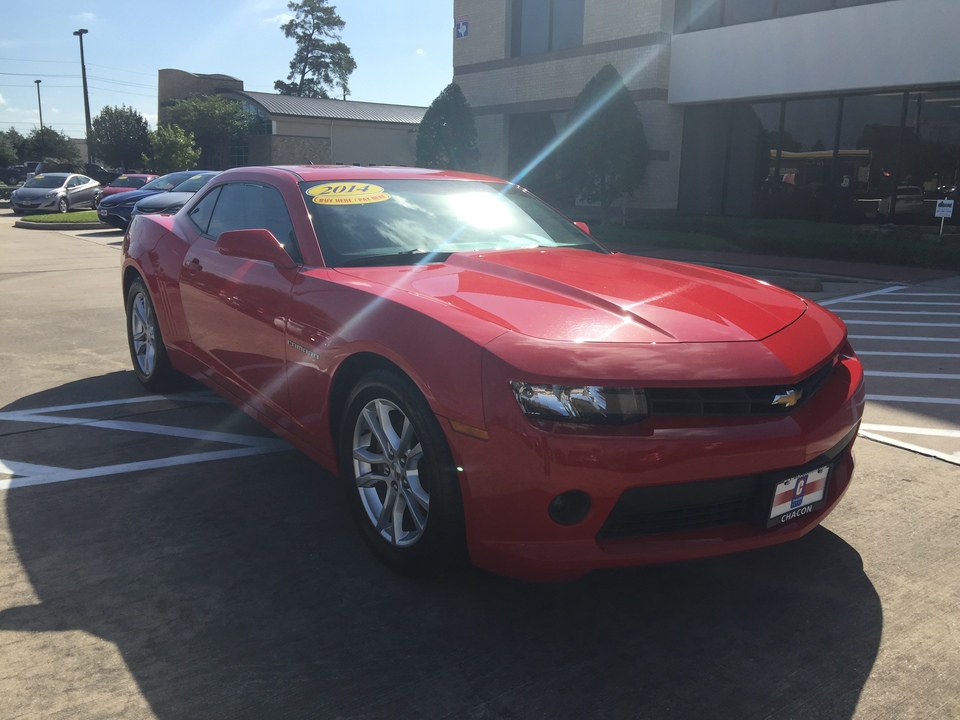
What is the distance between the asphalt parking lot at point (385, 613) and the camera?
241 centimetres

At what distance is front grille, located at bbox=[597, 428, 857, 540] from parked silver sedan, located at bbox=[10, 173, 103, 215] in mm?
28293

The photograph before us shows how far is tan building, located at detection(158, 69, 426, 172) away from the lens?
44.4 meters

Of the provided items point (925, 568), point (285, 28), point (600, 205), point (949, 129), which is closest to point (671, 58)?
point (600, 205)

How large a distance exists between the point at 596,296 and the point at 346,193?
157 cm

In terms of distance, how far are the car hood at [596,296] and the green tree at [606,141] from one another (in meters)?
18.1

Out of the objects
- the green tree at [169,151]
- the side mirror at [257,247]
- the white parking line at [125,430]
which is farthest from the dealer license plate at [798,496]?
the green tree at [169,151]

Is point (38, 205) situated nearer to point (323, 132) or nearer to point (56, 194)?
point (56, 194)

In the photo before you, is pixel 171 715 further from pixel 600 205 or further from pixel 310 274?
pixel 600 205

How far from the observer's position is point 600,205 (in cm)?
2347

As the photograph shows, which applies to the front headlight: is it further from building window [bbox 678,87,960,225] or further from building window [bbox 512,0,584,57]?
building window [bbox 512,0,584,57]

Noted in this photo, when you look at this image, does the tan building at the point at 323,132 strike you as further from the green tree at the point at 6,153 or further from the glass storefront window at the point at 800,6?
the glass storefront window at the point at 800,6

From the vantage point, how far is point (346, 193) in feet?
13.3

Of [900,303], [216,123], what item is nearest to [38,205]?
[216,123]

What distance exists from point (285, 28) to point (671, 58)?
54651 mm
